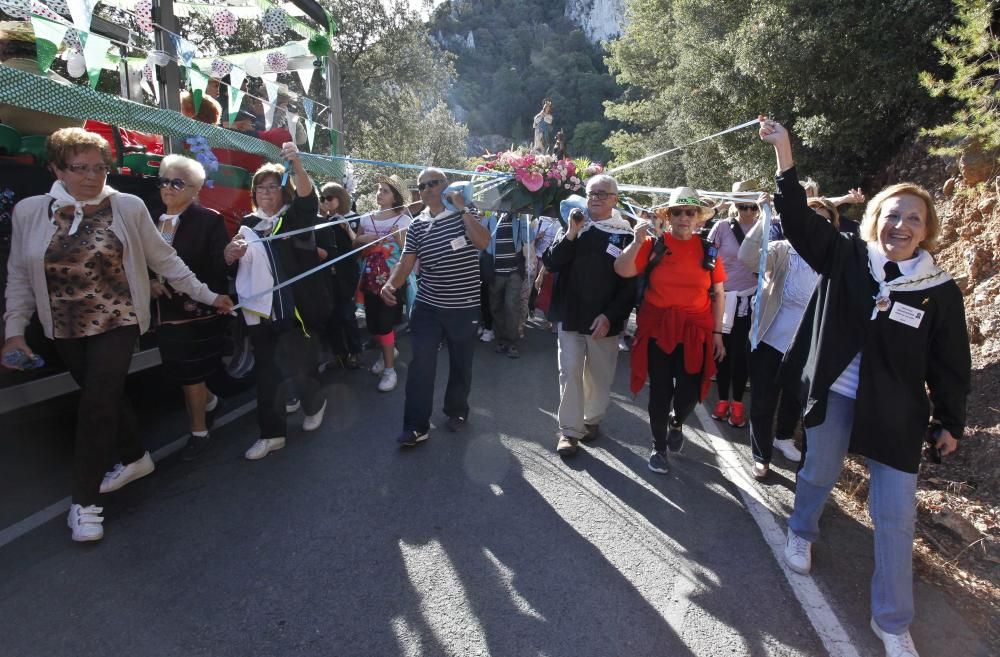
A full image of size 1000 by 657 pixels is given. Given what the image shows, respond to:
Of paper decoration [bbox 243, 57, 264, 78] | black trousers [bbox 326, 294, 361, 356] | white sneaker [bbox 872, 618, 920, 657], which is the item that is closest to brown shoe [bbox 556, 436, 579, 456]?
white sneaker [bbox 872, 618, 920, 657]

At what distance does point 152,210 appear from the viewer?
4.50 m

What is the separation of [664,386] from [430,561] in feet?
6.96

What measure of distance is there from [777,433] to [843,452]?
1.68 metres

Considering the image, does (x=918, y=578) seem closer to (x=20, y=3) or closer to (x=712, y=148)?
(x=20, y=3)

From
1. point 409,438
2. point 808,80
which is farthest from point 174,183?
point 808,80

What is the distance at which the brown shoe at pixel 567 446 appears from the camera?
Answer: 4430mm

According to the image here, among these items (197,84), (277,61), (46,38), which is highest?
(277,61)

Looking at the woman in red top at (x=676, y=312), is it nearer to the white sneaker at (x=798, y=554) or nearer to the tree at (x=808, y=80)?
the white sneaker at (x=798, y=554)

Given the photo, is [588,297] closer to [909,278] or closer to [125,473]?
[909,278]

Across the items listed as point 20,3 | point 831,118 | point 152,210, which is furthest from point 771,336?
point 831,118

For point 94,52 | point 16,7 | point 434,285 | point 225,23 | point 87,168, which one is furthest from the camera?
point 225,23

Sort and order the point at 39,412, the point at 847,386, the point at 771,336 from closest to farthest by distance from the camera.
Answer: the point at 847,386 < the point at 39,412 < the point at 771,336

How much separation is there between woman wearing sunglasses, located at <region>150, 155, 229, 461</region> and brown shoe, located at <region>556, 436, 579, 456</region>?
2.58m

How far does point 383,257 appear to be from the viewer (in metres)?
6.08
